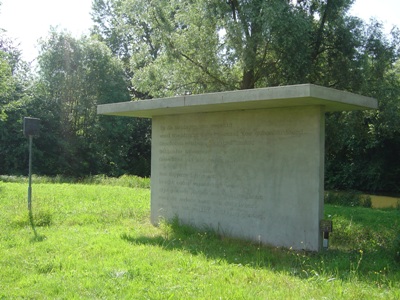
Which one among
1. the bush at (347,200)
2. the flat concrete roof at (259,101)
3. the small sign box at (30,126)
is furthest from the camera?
the bush at (347,200)

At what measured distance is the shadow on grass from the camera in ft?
19.0

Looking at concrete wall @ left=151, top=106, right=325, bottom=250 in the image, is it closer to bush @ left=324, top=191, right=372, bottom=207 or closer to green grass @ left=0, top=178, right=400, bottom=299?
green grass @ left=0, top=178, right=400, bottom=299

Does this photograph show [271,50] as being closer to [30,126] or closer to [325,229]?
[30,126]

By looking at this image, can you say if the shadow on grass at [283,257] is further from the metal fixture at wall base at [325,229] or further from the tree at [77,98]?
the tree at [77,98]

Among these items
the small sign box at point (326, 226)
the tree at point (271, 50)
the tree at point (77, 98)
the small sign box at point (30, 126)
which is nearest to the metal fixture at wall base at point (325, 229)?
the small sign box at point (326, 226)

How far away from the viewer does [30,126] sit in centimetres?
998

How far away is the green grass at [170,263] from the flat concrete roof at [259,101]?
7.71 feet

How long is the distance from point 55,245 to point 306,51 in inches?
399

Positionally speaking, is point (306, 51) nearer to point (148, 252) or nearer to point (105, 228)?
point (105, 228)

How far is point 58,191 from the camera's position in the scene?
15.0m

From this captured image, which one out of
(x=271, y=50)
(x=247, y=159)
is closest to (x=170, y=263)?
(x=247, y=159)

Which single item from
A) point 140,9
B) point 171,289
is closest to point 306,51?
point 140,9

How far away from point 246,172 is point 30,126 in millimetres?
4969

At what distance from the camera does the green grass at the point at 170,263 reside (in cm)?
509
